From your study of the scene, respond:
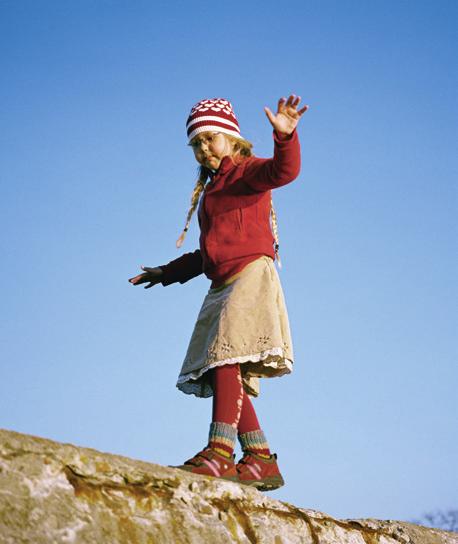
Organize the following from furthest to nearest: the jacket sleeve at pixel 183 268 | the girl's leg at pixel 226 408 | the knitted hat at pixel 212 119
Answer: the jacket sleeve at pixel 183 268
the knitted hat at pixel 212 119
the girl's leg at pixel 226 408

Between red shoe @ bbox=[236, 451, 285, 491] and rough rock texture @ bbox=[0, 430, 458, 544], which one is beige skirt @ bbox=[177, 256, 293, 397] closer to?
red shoe @ bbox=[236, 451, 285, 491]

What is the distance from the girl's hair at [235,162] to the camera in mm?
4758

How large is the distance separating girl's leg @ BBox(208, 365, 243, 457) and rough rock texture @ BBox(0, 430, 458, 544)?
524 mm

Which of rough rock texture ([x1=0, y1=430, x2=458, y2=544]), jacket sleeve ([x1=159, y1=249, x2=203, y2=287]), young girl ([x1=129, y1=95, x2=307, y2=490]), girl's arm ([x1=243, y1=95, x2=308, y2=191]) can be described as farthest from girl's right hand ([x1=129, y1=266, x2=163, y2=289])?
rough rock texture ([x1=0, y1=430, x2=458, y2=544])

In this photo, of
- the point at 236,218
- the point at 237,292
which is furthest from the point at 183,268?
the point at 237,292

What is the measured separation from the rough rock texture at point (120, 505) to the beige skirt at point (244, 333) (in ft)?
2.84

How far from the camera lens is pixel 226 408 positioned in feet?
13.3

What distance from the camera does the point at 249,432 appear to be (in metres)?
4.29

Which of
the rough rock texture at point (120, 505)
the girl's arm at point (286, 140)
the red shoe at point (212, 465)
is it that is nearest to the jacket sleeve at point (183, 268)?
the girl's arm at point (286, 140)

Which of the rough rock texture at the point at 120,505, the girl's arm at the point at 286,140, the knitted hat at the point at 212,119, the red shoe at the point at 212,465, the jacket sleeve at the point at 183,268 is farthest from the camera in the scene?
the jacket sleeve at the point at 183,268

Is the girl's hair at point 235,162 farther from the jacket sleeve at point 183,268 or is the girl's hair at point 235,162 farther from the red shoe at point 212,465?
the red shoe at point 212,465

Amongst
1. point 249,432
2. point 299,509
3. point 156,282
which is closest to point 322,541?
point 299,509

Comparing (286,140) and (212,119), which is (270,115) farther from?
(212,119)

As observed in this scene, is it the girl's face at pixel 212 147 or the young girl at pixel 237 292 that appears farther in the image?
the girl's face at pixel 212 147
